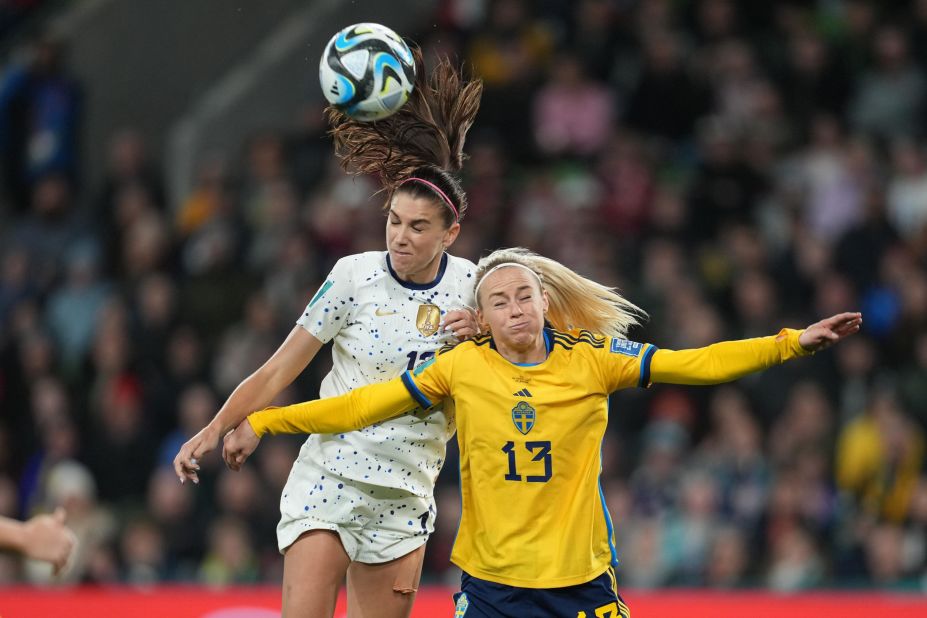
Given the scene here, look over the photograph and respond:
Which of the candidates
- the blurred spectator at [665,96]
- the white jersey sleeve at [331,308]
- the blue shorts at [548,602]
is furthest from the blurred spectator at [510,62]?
the blue shorts at [548,602]

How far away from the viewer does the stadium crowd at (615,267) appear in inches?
328

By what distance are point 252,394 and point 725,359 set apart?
1500 mm

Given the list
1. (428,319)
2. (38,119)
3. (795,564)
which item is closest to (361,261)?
(428,319)

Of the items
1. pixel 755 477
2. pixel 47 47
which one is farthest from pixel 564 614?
pixel 47 47

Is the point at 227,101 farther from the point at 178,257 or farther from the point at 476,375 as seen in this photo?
the point at 476,375

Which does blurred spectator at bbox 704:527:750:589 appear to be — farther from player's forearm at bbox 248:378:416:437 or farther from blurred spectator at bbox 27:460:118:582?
player's forearm at bbox 248:378:416:437

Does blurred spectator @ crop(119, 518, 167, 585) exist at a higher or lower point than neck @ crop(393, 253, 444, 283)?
lower

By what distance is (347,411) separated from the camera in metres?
4.47

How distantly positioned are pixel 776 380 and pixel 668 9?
3415 millimetres

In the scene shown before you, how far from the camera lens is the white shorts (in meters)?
4.61

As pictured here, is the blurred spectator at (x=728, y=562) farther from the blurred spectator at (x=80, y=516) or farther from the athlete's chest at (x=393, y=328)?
the athlete's chest at (x=393, y=328)

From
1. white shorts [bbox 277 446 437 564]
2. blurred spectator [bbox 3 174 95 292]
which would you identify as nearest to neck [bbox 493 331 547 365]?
white shorts [bbox 277 446 437 564]

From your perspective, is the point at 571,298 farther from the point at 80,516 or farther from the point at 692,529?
the point at 80,516

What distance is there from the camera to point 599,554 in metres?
4.35
